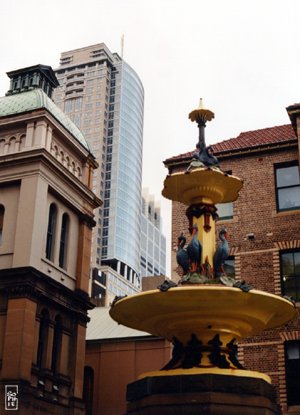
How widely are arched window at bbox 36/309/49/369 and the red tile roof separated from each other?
10.2 metres

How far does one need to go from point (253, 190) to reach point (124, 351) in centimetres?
1819

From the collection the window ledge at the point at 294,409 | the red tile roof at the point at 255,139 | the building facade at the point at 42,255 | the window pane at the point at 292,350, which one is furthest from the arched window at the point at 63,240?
the window ledge at the point at 294,409

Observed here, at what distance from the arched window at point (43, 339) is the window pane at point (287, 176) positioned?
13717mm

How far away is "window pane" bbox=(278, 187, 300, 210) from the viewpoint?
1140 inches

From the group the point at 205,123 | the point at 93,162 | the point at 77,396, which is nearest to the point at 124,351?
the point at 77,396

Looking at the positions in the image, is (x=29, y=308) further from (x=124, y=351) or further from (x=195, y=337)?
(x=195, y=337)

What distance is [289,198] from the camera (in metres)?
29.1

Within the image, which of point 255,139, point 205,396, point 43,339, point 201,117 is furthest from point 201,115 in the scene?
point 43,339

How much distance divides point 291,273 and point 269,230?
83.1 inches

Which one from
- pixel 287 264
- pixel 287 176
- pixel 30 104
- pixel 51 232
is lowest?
pixel 287 264

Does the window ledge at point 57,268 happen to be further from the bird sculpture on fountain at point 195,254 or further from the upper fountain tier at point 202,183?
the bird sculpture on fountain at point 195,254

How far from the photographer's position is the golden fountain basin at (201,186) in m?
16.1

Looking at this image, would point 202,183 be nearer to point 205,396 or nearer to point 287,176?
point 205,396

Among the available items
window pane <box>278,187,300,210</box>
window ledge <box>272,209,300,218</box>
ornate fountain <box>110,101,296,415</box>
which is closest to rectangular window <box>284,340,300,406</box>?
window ledge <box>272,209,300,218</box>
